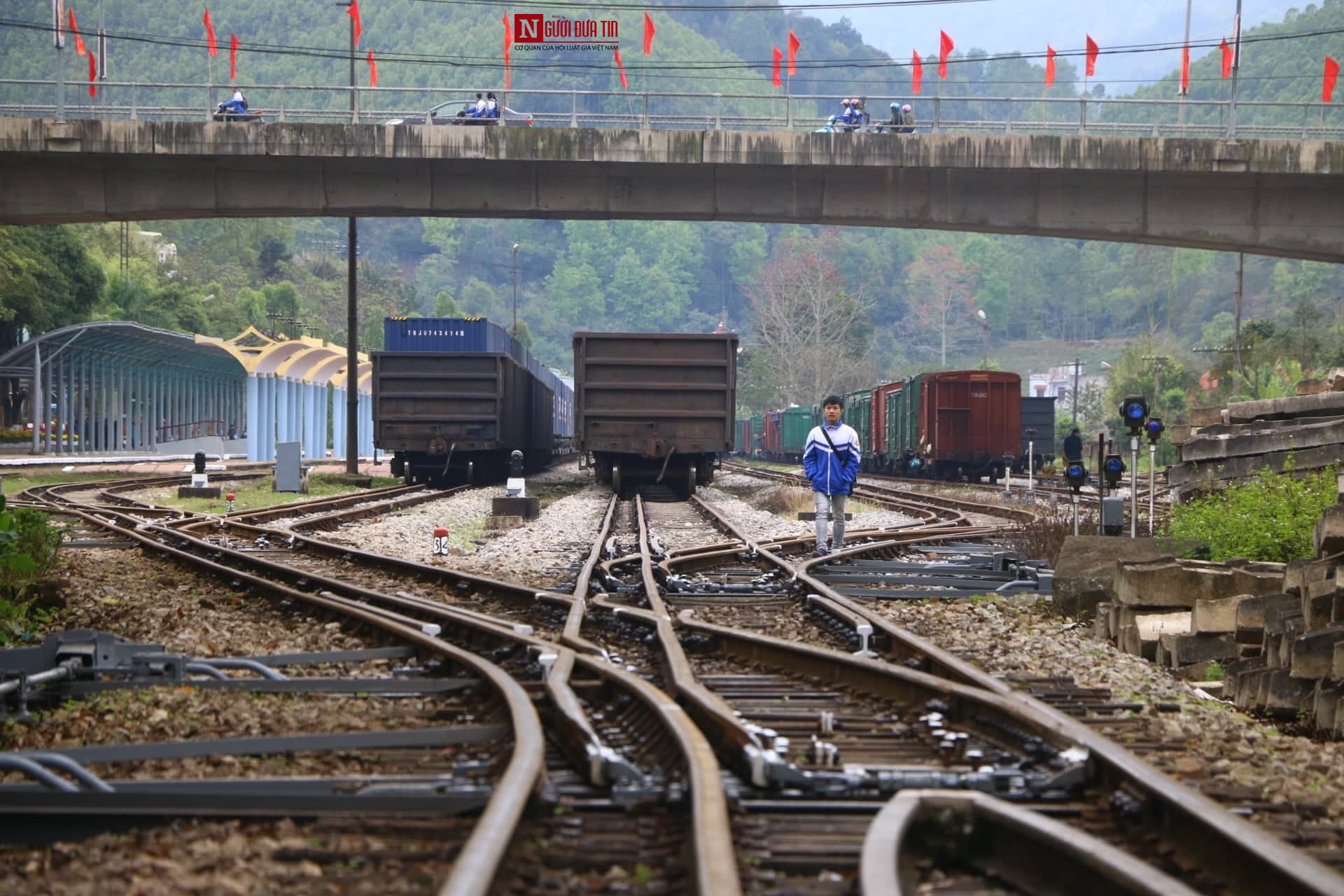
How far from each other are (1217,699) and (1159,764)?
276 cm

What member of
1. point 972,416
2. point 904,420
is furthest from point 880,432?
point 972,416

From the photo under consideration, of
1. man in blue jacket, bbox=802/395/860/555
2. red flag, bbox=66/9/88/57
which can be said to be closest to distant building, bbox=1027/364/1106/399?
red flag, bbox=66/9/88/57

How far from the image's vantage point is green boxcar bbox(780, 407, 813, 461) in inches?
2388

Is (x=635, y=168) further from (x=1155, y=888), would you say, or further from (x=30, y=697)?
(x=1155, y=888)

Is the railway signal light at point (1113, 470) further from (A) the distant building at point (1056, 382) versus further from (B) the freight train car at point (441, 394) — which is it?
(A) the distant building at point (1056, 382)

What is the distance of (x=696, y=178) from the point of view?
28609 millimetres

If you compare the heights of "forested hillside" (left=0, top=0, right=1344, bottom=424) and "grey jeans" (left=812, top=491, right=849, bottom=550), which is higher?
"forested hillside" (left=0, top=0, right=1344, bottom=424)

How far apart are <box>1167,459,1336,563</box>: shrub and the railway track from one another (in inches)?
139

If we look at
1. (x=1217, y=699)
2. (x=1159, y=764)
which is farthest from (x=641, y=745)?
(x=1217, y=699)

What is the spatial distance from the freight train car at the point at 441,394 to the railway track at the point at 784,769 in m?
21.8

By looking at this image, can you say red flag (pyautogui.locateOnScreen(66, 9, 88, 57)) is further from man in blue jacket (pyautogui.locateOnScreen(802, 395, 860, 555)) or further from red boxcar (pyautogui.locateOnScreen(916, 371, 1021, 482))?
man in blue jacket (pyautogui.locateOnScreen(802, 395, 860, 555))

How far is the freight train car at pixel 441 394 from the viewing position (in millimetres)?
31484

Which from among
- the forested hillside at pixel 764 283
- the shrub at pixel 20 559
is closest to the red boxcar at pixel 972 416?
the forested hillside at pixel 764 283

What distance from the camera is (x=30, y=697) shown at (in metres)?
6.80
